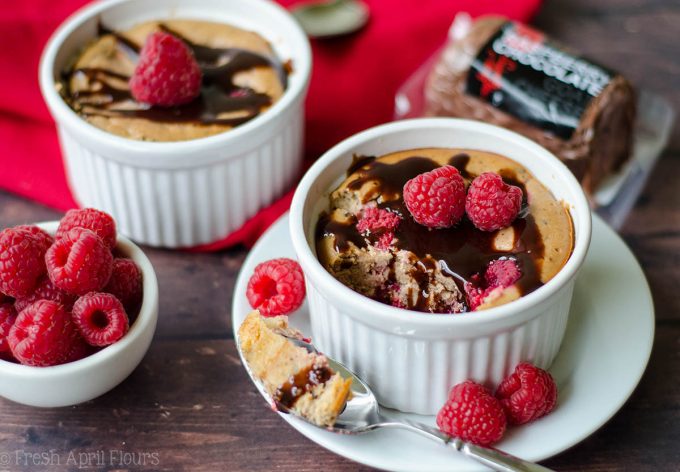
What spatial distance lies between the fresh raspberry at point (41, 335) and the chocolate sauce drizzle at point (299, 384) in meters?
0.39

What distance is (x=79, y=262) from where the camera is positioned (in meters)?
1.58

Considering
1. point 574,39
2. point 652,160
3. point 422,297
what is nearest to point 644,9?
point 574,39

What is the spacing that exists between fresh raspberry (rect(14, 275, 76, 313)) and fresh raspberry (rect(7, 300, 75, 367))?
48mm

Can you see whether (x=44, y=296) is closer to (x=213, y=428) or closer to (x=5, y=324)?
(x=5, y=324)

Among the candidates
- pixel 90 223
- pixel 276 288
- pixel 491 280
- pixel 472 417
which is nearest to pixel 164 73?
pixel 90 223

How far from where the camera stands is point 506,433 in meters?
1.57

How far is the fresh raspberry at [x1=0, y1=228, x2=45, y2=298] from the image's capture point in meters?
1.59

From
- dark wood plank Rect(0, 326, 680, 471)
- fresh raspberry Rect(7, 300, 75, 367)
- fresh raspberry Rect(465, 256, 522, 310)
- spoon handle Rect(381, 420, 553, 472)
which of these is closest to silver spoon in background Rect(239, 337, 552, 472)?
spoon handle Rect(381, 420, 553, 472)

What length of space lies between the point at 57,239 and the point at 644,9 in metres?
1.97

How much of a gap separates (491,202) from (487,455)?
45 centimetres

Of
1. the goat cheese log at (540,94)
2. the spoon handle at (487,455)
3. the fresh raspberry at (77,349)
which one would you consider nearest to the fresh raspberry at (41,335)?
the fresh raspberry at (77,349)

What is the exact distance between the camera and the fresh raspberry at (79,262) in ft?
5.18

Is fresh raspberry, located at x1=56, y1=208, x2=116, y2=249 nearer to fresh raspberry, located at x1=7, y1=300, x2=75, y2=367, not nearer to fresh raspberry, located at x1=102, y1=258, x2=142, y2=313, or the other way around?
fresh raspberry, located at x1=102, y1=258, x2=142, y2=313

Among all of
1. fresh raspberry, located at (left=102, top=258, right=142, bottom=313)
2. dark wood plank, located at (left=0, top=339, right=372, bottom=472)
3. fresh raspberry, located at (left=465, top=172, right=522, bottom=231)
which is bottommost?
dark wood plank, located at (left=0, top=339, right=372, bottom=472)
